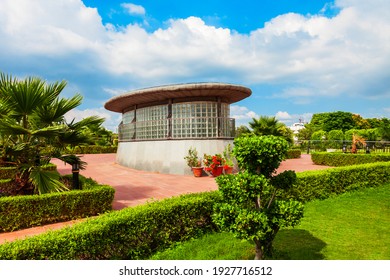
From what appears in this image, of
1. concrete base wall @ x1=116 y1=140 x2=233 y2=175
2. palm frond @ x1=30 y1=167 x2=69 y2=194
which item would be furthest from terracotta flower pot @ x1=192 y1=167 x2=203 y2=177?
palm frond @ x1=30 y1=167 x2=69 y2=194

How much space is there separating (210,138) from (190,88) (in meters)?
3.05

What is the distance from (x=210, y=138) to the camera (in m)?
14.6

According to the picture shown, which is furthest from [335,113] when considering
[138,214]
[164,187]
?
[138,214]

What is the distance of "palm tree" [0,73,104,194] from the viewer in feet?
22.6

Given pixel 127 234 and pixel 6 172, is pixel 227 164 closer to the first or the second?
pixel 127 234

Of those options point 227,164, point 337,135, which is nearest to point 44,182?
point 227,164

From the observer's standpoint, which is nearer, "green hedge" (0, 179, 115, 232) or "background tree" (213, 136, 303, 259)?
"background tree" (213, 136, 303, 259)

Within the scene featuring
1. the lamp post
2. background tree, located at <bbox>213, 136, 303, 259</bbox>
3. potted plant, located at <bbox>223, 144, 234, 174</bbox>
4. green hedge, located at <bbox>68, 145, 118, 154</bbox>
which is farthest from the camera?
green hedge, located at <bbox>68, 145, 118, 154</bbox>

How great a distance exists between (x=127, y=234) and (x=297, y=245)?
3493 mm

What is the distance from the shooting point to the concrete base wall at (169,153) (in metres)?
14.4

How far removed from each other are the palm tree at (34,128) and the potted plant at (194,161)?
6.71 metres

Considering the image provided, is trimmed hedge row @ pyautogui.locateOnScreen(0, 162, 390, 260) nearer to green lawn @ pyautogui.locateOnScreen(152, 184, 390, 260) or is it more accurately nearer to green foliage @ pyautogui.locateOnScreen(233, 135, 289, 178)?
green lawn @ pyautogui.locateOnScreen(152, 184, 390, 260)

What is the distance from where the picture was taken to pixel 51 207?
653 centimetres
